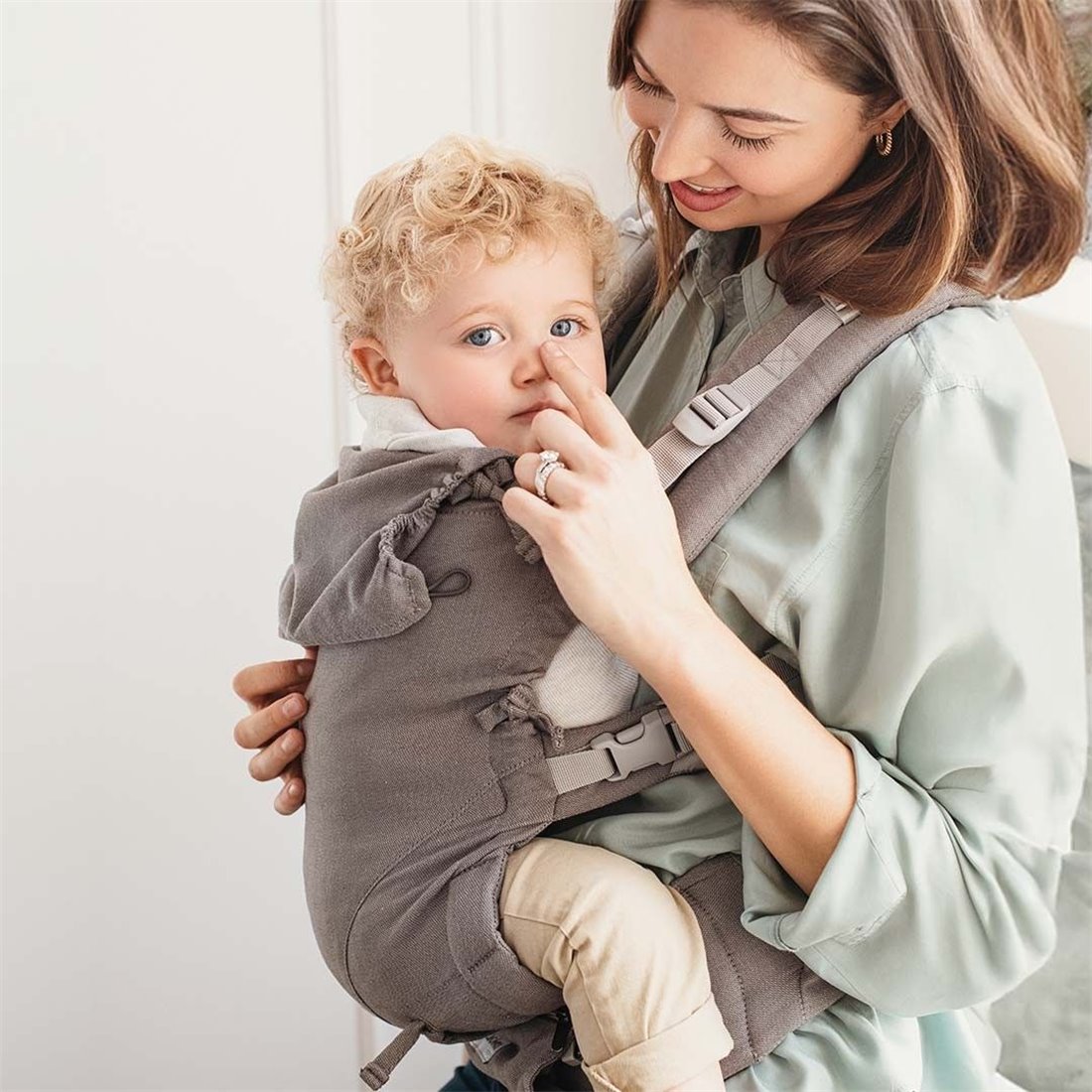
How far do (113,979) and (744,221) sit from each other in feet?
5.22

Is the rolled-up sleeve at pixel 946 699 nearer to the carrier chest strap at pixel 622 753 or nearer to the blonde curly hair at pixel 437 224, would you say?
the carrier chest strap at pixel 622 753

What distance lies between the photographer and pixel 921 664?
3.32 feet

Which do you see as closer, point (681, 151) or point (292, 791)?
point (681, 151)

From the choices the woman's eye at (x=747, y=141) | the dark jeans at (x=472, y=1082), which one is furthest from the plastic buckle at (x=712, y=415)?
the dark jeans at (x=472, y=1082)

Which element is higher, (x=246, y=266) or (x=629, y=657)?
(x=246, y=266)

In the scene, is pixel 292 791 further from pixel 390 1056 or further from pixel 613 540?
pixel 613 540

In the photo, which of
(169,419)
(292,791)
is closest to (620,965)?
(292,791)

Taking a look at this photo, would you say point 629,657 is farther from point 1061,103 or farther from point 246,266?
point 246,266

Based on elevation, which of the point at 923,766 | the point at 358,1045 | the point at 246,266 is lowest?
the point at 358,1045

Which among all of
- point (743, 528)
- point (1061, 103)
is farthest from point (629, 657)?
point (1061, 103)

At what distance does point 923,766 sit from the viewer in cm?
106

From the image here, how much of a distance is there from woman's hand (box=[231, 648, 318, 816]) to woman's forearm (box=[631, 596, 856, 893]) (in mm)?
477

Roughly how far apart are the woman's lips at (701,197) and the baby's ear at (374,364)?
35cm

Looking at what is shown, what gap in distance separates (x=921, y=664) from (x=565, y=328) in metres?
0.50
